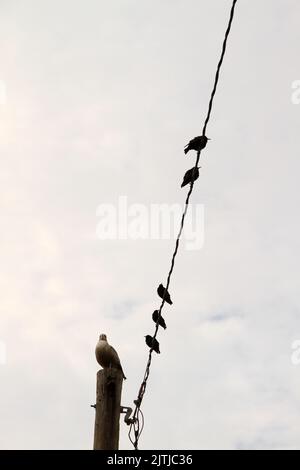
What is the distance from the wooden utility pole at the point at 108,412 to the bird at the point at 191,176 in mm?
1824

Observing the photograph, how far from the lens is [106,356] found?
5.10 m

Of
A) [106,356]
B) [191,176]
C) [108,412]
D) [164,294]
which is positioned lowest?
[108,412]

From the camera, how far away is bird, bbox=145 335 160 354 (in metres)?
4.91

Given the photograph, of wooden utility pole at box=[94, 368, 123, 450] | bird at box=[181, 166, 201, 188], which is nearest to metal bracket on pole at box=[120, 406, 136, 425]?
wooden utility pole at box=[94, 368, 123, 450]

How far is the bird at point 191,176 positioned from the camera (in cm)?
426

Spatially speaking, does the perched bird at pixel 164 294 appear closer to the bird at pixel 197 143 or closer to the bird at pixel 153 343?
the bird at pixel 153 343

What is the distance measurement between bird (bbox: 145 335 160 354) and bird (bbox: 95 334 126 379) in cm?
38

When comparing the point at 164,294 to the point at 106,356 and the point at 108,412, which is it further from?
the point at 108,412

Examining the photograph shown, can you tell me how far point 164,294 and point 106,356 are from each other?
860 mm

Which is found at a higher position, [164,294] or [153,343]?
[164,294]

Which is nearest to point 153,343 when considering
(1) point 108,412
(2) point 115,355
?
(2) point 115,355

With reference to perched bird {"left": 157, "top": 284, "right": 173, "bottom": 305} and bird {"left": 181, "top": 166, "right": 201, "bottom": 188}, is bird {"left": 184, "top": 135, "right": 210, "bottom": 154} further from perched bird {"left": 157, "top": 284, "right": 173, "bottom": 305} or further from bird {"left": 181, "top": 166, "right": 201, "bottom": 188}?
perched bird {"left": 157, "top": 284, "right": 173, "bottom": 305}
